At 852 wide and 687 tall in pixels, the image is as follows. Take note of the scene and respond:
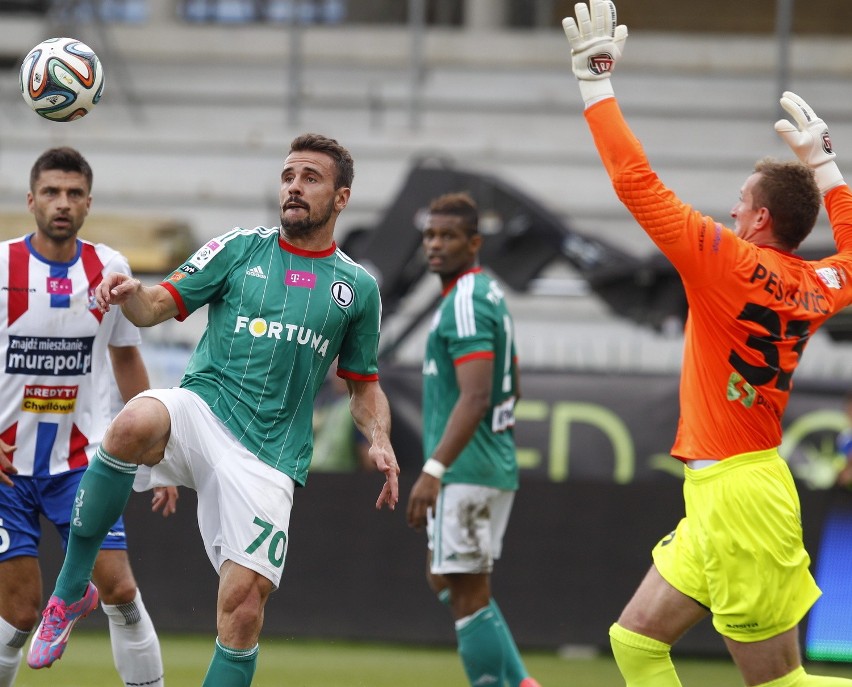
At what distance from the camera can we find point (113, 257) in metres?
6.15

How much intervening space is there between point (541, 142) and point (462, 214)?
33.4ft

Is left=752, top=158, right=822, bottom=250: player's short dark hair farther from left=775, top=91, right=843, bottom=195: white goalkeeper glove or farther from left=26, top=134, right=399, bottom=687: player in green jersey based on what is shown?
left=26, top=134, right=399, bottom=687: player in green jersey

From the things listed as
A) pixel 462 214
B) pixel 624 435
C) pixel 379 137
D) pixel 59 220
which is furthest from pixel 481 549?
pixel 379 137

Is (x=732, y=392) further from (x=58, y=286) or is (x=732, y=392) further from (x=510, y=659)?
(x=58, y=286)

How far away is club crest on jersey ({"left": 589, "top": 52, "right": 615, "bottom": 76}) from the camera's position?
4.91 m

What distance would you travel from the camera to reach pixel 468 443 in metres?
6.99

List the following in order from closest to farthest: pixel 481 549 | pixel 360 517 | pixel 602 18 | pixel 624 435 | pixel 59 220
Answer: pixel 602 18, pixel 59 220, pixel 481 549, pixel 360 517, pixel 624 435

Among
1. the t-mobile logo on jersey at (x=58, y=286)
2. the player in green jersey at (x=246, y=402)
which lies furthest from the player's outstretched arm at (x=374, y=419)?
the t-mobile logo on jersey at (x=58, y=286)

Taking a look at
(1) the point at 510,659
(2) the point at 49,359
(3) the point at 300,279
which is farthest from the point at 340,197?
(1) the point at 510,659

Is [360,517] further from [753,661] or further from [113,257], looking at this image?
[753,661]

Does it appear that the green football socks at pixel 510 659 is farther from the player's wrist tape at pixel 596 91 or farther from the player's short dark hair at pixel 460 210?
the player's wrist tape at pixel 596 91

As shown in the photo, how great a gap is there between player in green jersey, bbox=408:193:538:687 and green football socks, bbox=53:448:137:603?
6.61 feet

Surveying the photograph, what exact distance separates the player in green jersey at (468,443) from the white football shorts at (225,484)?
5.64 ft

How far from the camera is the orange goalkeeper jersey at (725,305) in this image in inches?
191
